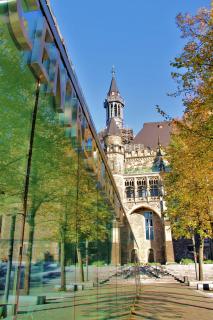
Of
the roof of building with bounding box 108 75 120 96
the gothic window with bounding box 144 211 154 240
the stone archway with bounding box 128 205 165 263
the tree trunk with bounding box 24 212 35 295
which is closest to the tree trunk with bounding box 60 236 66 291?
the tree trunk with bounding box 24 212 35 295

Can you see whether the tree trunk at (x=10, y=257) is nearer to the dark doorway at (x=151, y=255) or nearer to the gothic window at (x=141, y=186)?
the dark doorway at (x=151, y=255)

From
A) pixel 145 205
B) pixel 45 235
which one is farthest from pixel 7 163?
pixel 145 205

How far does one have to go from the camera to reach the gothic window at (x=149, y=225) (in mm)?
44625

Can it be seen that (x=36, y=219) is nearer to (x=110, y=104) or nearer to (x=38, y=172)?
(x=38, y=172)

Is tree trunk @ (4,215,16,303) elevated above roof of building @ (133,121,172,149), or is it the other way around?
roof of building @ (133,121,172,149)

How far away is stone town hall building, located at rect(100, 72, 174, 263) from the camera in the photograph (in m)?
43.6

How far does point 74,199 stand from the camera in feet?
10.4

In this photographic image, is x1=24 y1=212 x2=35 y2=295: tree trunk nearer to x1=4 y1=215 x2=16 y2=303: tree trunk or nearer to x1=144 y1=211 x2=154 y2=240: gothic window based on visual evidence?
x1=4 y1=215 x2=16 y2=303: tree trunk

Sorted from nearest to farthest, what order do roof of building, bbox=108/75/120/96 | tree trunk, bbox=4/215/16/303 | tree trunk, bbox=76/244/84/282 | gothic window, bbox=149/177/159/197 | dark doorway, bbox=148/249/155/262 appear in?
tree trunk, bbox=4/215/16/303 → tree trunk, bbox=76/244/84/282 → dark doorway, bbox=148/249/155/262 → gothic window, bbox=149/177/159/197 → roof of building, bbox=108/75/120/96

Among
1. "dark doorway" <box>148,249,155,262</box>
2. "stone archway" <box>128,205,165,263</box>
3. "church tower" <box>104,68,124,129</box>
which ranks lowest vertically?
"dark doorway" <box>148,249,155,262</box>

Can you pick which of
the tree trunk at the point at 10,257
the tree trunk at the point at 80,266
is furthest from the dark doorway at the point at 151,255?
the tree trunk at the point at 10,257

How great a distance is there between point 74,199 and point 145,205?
4335 centimetres

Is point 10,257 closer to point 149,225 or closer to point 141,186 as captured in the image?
point 149,225

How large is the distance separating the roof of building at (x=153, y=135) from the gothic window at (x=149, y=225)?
15.1 m
